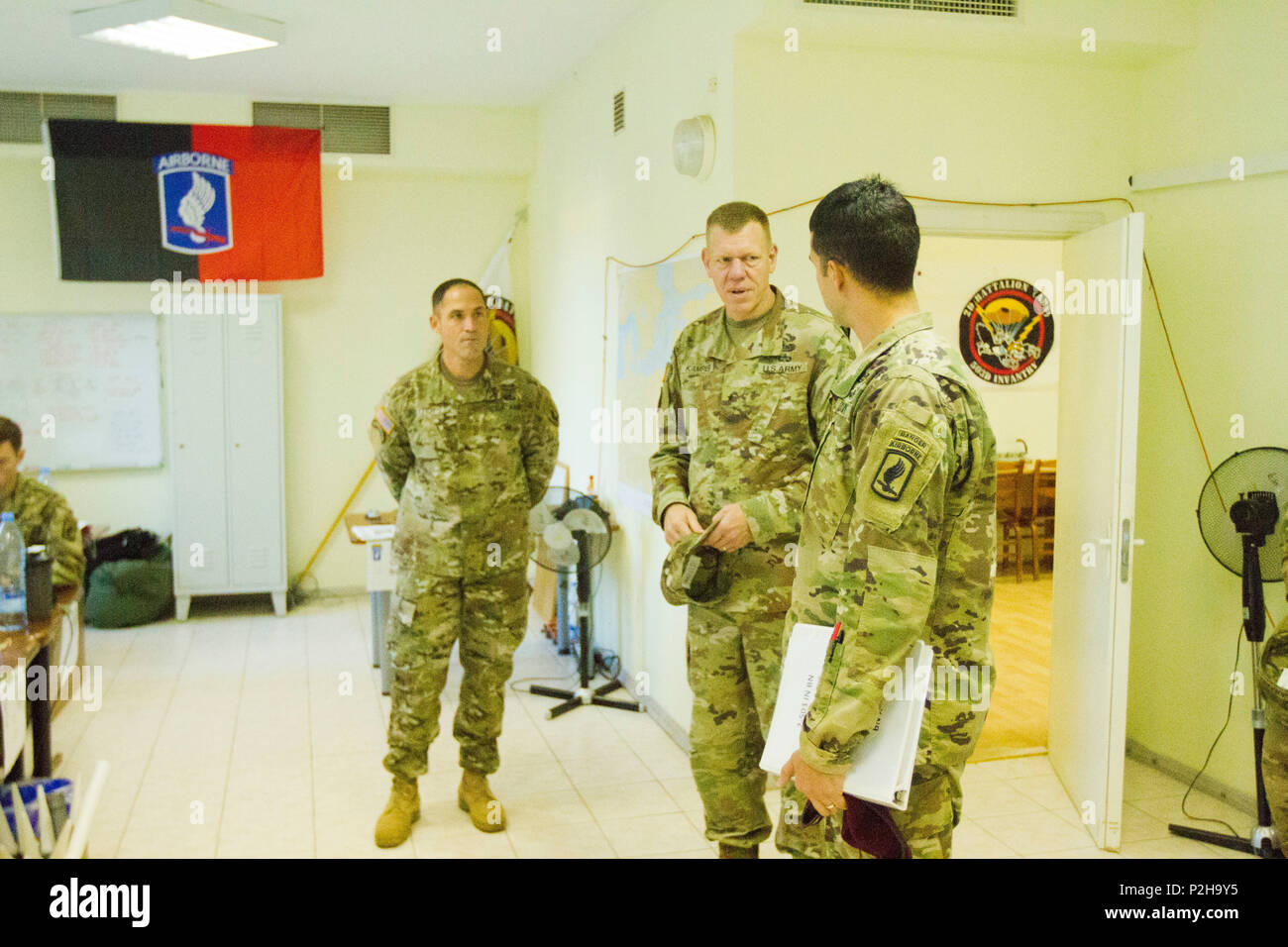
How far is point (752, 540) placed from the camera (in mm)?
2441

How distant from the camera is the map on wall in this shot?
3959 millimetres

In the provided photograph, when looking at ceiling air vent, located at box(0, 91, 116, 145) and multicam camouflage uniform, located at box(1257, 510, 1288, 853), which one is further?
ceiling air vent, located at box(0, 91, 116, 145)

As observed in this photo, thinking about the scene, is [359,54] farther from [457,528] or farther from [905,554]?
[905,554]

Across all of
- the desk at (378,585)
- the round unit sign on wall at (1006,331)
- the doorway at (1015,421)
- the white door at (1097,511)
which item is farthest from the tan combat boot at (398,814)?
the round unit sign on wall at (1006,331)

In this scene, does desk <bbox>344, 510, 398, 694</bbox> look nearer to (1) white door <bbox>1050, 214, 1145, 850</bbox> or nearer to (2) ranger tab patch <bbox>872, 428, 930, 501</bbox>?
(1) white door <bbox>1050, 214, 1145, 850</bbox>

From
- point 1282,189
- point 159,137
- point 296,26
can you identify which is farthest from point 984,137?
point 159,137

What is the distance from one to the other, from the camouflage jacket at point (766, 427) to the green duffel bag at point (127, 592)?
461 cm

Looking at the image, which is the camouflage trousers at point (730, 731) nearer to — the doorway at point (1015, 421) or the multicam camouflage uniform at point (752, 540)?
the multicam camouflage uniform at point (752, 540)

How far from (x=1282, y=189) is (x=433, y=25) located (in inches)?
145

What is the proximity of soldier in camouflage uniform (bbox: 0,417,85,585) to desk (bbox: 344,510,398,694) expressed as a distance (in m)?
1.30

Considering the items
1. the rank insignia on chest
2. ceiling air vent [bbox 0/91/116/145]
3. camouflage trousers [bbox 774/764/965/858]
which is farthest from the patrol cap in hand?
ceiling air vent [bbox 0/91/116/145]

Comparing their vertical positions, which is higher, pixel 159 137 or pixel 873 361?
pixel 159 137

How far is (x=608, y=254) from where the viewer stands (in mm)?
5098

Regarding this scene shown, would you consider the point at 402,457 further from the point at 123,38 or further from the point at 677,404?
the point at 123,38
